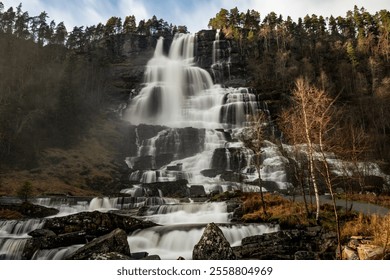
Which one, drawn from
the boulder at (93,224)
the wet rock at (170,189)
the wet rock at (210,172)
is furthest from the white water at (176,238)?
the wet rock at (210,172)

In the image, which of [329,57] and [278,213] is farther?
[329,57]

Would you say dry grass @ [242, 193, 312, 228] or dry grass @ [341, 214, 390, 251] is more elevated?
dry grass @ [242, 193, 312, 228]

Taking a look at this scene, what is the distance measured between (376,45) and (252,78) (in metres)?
22.8

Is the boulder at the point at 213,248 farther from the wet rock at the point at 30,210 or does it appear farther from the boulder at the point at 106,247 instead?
the wet rock at the point at 30,210

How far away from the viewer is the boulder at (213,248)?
22.7 feet

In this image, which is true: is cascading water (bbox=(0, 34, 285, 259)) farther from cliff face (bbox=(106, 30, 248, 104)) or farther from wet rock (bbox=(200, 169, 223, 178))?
cliff face (bbox=(106, 30, 248, 104))

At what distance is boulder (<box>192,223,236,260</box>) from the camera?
693 cm

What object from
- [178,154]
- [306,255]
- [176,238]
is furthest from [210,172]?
[306,255]

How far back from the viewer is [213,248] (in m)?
7.05

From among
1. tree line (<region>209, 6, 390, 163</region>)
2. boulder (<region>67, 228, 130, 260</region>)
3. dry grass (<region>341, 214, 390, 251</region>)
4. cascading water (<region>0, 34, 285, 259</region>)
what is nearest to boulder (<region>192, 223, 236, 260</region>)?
boulder (<region>67, 228, 130, 260</region>)

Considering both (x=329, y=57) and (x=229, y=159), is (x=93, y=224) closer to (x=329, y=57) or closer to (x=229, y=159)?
(x=229, y=159)

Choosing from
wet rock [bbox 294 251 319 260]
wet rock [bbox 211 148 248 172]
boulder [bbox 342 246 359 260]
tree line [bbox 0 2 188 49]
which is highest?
tree line [bbox 0 2 188 49]

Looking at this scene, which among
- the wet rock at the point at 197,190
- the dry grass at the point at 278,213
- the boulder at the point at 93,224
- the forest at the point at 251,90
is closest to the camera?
the boulder at the point at 93,224
